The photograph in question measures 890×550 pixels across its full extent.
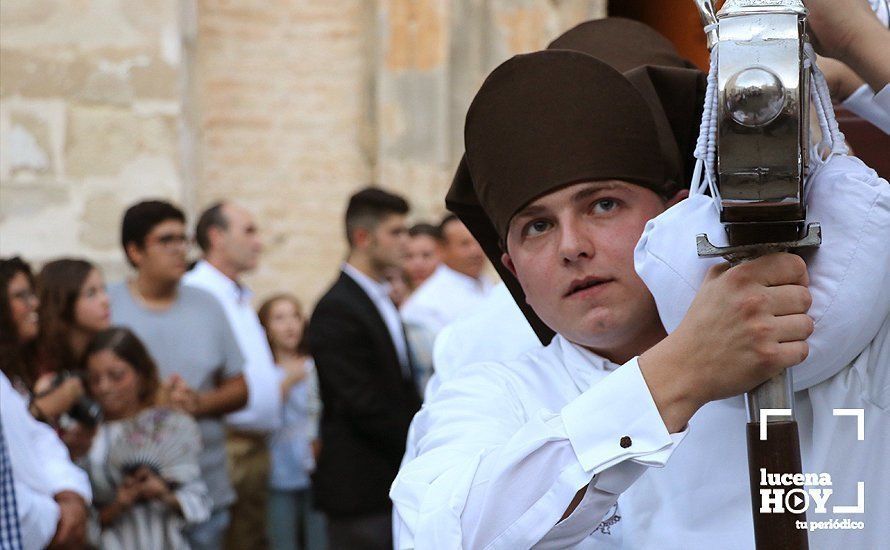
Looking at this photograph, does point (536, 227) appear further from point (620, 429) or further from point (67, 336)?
point (67, 336)

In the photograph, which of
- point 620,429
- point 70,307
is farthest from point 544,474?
point 70,307

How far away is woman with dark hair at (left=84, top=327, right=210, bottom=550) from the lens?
5.09 meters

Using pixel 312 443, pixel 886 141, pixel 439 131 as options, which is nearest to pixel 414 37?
pixel 439 131

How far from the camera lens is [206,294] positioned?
6.16 metres

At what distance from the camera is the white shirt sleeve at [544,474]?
5.59 ft

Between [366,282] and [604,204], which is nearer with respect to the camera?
[604,204]

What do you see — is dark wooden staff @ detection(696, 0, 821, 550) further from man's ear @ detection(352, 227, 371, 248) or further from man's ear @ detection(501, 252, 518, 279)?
man's ear @ detection(352, 227, 371, 248)

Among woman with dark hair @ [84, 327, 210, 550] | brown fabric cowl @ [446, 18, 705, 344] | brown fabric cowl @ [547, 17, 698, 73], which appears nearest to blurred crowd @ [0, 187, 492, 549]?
woman with dark hair @ [84, 327, 210, 550]

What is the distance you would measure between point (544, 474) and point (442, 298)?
581 centimetres

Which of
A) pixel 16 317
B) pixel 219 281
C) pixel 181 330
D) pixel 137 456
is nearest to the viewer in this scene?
pixel 16 317

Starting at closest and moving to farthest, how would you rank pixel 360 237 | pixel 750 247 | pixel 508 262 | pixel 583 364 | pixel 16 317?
pixel 750 247, pixel 583 364, pixel 508 262, pixel 16 317, pixel 360 237

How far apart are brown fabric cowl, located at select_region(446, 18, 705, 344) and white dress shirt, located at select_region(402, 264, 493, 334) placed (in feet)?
15.5

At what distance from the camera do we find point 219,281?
673 centimetres

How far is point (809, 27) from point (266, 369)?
4856 mm
